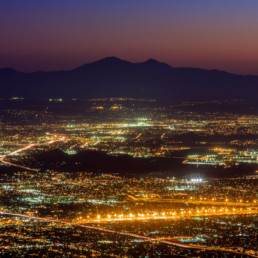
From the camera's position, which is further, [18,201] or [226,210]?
[18,201]

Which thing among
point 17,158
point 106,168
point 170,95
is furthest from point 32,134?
point 170,95

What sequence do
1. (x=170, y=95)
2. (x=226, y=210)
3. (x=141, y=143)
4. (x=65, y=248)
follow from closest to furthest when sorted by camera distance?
(x=65, y=248) → (x=226, y=210) → (x=141, y=143) → (x=170, y=95)

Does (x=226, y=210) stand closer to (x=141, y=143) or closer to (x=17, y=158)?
(x=17, y=158)

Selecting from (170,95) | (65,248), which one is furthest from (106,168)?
(170,95)

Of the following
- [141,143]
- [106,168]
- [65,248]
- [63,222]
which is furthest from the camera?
[141,143]

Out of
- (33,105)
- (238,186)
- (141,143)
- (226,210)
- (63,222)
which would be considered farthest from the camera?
(33,105)

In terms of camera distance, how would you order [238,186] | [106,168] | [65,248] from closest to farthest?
[65,248] → [238,186] → [106,168]

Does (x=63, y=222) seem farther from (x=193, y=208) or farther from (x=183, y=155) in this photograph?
(x=183, y=155)

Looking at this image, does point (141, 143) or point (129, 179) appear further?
point (141, 143)

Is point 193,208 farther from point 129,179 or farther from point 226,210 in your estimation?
point 129,179
